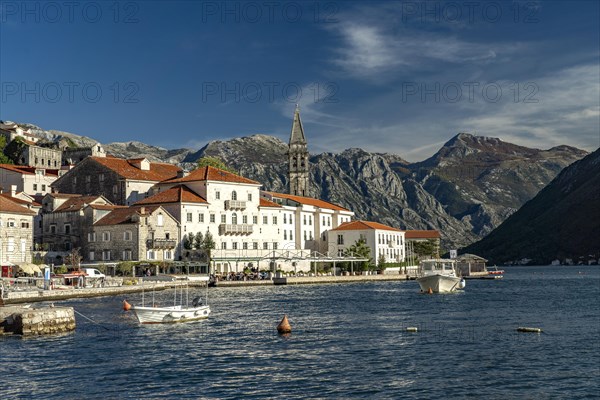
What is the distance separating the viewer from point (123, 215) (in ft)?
341

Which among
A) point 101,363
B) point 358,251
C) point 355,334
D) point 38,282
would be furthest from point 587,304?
point 358,251

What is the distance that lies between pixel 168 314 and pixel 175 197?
6044 centimetres

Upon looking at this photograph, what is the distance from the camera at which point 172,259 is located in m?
106

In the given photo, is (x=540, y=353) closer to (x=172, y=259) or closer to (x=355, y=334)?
(x=355, y=334)

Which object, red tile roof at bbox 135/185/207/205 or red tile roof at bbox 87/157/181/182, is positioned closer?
red tile roof at bbox 135/185/207/205

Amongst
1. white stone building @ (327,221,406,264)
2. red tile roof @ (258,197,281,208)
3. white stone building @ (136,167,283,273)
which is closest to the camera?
white stone building @ (136,167,283,273)

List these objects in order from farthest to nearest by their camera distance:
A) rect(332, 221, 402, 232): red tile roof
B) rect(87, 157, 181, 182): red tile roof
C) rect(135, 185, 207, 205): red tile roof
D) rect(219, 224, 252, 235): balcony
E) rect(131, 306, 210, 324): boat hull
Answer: rect(332, 221, 402, 232): red tile roof → rect(87, 157, 181, 182): red tile roof → rect(219, 224, 252, 235): balcony → rect(135, 185, 207, 205): red tile roof → rect(131, 306, 210, 324): boat hull

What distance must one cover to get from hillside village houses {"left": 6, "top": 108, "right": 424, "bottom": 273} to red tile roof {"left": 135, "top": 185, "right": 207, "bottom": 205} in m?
0.18

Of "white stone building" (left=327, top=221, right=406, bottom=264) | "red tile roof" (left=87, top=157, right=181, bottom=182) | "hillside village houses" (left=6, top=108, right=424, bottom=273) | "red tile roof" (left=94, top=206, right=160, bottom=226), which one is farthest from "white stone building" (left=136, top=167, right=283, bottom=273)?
"white stone building" (left=327, top=221, right=406, bottom=264)

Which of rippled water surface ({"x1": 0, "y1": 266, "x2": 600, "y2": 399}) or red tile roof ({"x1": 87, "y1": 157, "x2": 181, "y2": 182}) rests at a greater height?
red tile roof ({"x1": 87, "y1": 157, "x2": 181, "y2": 182})

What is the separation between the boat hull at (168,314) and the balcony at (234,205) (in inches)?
2513

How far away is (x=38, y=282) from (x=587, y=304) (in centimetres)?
5758

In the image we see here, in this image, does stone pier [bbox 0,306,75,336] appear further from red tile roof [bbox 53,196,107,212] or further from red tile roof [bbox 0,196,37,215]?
red tile roof [bbox 53,196,107,212]

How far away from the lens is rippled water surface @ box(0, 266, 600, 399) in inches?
1126
